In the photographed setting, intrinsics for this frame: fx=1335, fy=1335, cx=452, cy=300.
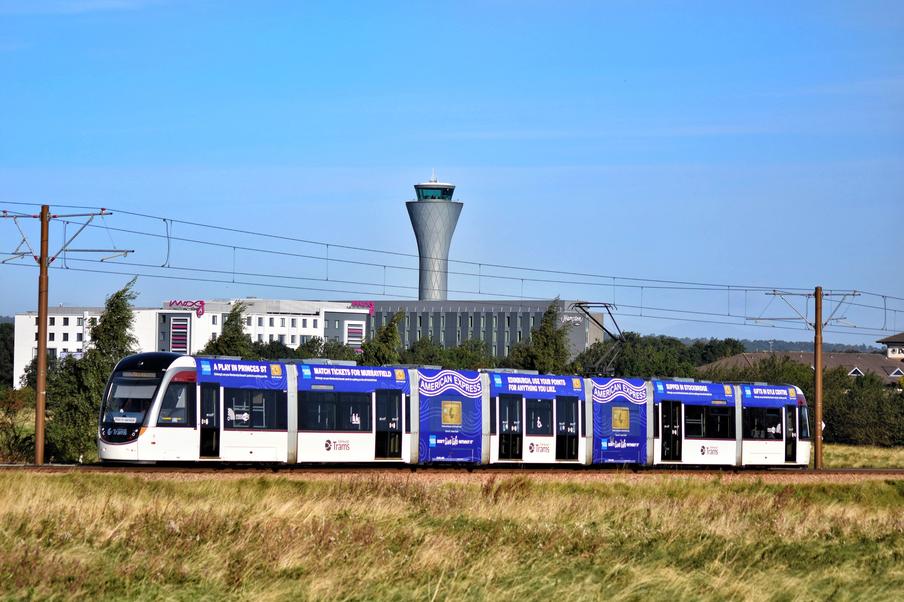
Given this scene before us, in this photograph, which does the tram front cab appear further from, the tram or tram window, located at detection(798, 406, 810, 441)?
tram window, located at detection(798, 406, 810, 441)

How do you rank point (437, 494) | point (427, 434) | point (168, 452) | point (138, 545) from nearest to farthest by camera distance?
point (138, 545)
point (437, 494)
point (168, 452)
point (427, 434)

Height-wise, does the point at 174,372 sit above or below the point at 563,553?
above

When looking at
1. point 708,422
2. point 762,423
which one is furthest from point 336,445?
point 762,423

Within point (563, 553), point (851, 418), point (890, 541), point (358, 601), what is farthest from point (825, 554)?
point (851, 418)

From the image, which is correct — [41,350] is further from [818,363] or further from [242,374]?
[818,363]

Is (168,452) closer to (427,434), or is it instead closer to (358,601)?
(427,434)

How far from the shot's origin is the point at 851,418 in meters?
87.8

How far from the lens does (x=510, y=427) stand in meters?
39.2

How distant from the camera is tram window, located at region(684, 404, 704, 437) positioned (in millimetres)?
43075

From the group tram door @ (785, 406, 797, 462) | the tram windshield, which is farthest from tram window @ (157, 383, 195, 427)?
tram door @ (785, 406, 797, 462)

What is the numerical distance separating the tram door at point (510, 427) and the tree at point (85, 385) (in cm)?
1174

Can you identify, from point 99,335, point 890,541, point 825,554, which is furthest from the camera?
point 99,335

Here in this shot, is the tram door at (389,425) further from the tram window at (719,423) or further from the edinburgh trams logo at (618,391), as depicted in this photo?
the tram window at (719,423)

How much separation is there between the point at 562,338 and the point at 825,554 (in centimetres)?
4776
